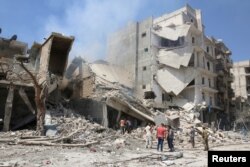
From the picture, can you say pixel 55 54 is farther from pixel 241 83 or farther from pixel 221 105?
pixel 241 83

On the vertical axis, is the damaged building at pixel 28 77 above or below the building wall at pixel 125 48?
below

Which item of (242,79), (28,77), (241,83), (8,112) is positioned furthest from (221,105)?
(8,112)

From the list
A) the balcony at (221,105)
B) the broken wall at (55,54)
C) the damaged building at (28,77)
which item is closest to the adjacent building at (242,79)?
the balcony at (221,105)

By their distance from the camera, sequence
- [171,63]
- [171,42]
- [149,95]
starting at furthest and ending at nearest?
[171,42] < [171,63] < [149,95]

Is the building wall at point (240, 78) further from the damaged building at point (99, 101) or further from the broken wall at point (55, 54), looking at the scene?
the broken wall at point (55, 54)

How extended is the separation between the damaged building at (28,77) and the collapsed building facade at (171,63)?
16.6m

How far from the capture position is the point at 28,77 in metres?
21.3

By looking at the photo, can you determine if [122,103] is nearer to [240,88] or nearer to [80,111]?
[80,111]

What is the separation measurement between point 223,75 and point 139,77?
14.6m

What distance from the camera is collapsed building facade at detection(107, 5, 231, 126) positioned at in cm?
4091

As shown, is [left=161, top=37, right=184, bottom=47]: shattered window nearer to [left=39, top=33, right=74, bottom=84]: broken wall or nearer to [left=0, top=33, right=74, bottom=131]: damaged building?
[left=39, top=33, right=74, bottom=84]: broken wall

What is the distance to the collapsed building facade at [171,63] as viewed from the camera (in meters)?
40.9

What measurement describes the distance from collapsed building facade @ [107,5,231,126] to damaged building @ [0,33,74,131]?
1664 centimetres

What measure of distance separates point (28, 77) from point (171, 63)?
23.6 meters
